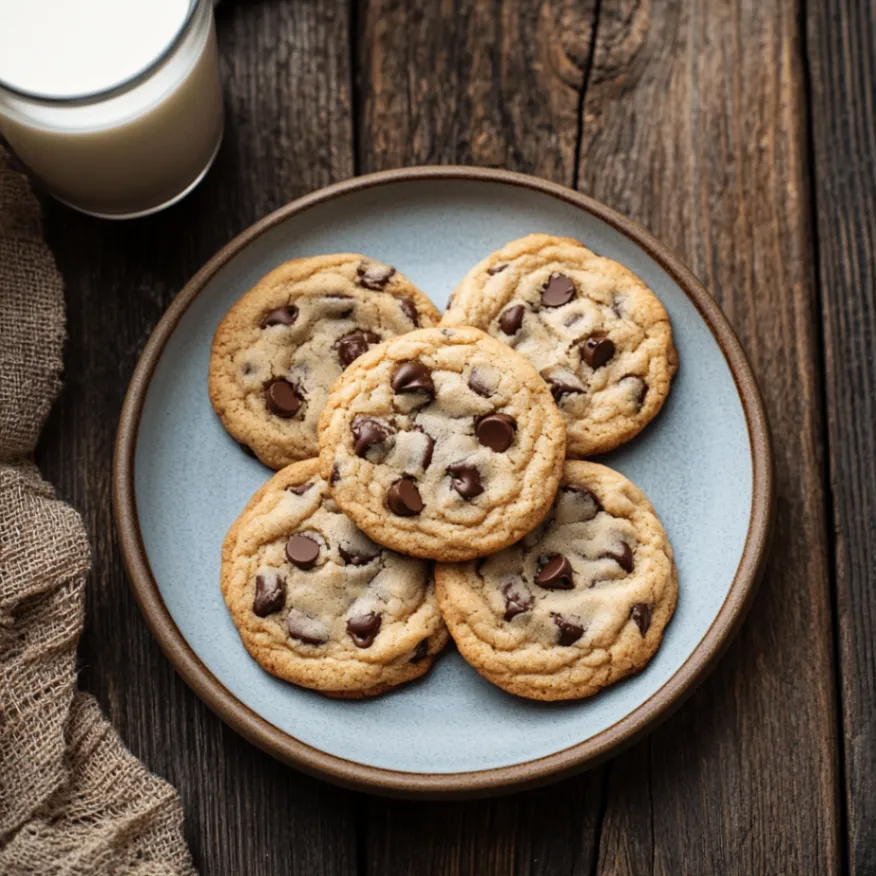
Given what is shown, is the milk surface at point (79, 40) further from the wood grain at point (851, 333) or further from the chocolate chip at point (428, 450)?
the wood grain at point (851, 333)

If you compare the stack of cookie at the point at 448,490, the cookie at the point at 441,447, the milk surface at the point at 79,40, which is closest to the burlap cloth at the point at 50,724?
the stack of cookie at the point at 448,490

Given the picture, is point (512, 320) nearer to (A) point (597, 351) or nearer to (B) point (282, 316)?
(A) point (597, 351)

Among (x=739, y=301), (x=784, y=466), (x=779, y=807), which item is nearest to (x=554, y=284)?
(x=739, y=301)

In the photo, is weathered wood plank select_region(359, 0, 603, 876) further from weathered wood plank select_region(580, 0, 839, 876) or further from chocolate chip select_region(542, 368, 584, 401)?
chocolate chip select_region(542, 368, 584, 401)

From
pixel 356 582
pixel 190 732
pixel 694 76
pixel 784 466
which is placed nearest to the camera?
pixel 356 582

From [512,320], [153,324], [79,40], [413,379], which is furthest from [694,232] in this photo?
[79,40]

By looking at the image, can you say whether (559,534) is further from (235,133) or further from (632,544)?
(235,133)
